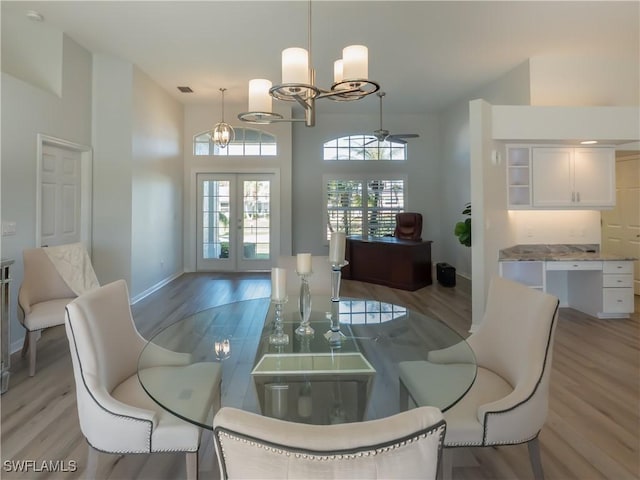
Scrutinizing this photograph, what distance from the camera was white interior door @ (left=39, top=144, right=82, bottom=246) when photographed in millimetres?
3863

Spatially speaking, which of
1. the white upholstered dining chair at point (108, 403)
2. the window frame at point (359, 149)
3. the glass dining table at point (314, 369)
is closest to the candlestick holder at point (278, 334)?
the glass dining table at point (314, 369)

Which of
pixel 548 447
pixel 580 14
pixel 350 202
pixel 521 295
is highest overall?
pixel 580 14

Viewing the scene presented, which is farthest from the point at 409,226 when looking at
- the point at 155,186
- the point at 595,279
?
the point at 155,186

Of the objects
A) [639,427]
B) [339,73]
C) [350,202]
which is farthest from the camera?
[350,202]

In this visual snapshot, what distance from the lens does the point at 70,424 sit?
2168 mm

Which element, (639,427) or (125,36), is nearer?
(639,427)

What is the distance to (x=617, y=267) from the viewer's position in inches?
167

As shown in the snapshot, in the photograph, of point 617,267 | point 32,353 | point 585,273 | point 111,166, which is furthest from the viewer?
point 111,166

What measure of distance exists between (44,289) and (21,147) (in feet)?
4.56

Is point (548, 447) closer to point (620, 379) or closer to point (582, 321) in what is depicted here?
point (620, 379)

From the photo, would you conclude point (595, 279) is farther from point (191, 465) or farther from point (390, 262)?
point (191, 465)

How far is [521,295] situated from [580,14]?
3719 mm

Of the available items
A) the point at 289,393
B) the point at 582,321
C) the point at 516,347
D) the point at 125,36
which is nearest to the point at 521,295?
the point at 516,347

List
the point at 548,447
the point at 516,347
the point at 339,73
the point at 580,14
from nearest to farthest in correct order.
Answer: the point at 516,347 → the point at 548,447 → the point at 339,73 → the point at 580,14
